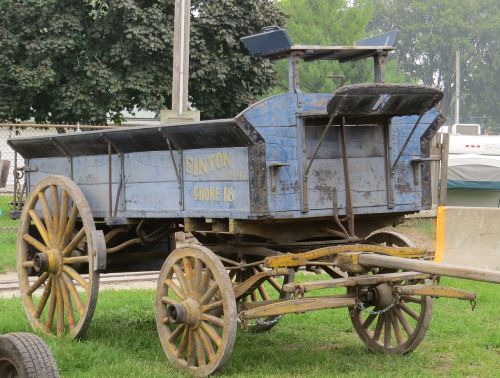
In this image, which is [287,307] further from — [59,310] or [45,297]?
[45,297]

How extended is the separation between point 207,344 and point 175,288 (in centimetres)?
61

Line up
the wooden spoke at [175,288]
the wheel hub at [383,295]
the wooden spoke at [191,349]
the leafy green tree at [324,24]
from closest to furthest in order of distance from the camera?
the wooden spoke at [191,349] < the wooden spoke at [175,288] < the wheel hub at [383,295] < the leafy green tree at [324,24]

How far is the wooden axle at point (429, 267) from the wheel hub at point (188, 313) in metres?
1.26

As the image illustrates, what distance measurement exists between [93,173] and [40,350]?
3665 millimetres

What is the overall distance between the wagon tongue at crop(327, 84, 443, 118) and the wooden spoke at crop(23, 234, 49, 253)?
11.0 ft

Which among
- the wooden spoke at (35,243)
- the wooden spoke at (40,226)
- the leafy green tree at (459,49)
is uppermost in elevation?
the leafy green tree at (459,49)

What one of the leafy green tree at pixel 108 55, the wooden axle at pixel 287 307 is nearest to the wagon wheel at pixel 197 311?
the wooden axle at pixel 287 307

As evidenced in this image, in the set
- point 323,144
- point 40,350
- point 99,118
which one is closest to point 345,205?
point 323,144

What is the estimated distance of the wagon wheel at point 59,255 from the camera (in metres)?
8.29

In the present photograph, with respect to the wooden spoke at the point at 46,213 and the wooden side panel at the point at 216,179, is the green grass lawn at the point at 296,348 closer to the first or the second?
the wooden spoke at the point at 46,213

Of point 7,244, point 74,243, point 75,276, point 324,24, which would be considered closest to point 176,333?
point 75,276

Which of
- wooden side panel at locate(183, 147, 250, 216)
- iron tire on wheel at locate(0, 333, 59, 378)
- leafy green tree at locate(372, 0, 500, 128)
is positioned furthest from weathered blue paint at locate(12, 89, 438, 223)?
leafy green tree at locate(372, 0, 500, 128)

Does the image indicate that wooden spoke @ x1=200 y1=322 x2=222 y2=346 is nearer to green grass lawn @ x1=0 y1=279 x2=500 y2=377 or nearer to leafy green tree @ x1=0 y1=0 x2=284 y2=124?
green grass lawn @ x1=0 y1=279 x2=500 y2=377

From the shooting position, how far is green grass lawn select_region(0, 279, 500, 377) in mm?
7508
